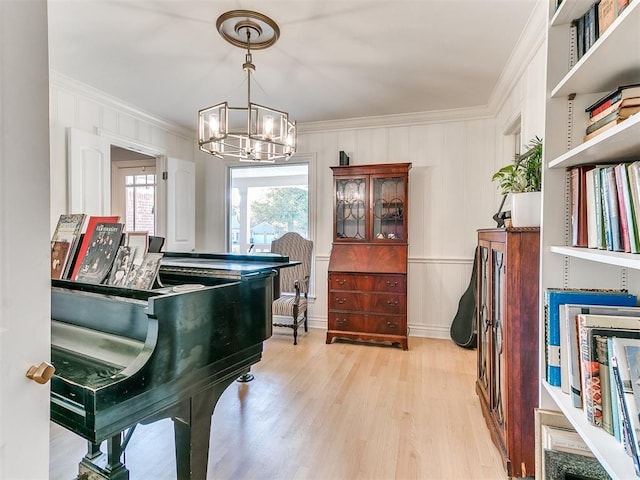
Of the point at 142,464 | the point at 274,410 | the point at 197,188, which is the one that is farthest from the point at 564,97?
the point at 197,188

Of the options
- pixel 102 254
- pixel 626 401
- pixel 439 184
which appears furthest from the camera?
pixel 439 184

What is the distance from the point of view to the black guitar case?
3553mm

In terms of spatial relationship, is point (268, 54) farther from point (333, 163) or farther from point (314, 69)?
point (333, 163)

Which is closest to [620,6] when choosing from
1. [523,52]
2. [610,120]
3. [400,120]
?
[610,120]

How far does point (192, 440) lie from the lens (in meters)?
1.21

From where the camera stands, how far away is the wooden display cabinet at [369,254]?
11.6 ft

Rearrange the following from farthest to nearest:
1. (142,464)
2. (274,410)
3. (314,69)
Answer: (314,69), (274,410), (142,464)

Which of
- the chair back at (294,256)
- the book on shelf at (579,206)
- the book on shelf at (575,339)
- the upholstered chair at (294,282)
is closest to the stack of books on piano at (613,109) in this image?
the book on shelf at (579,206)

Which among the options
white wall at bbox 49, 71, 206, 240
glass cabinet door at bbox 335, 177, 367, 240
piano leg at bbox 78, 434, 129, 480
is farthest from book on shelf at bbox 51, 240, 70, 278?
glass cabinet door at bbox 335, 177, 367, 240

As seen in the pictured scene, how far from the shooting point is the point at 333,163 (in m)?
4.24

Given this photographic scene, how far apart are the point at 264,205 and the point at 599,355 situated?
177 inches

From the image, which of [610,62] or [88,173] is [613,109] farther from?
[88,173]

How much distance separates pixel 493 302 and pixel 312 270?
256 cm

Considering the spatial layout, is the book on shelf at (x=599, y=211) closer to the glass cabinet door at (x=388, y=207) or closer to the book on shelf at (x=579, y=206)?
the book on shelf at (x=579, y=206)
